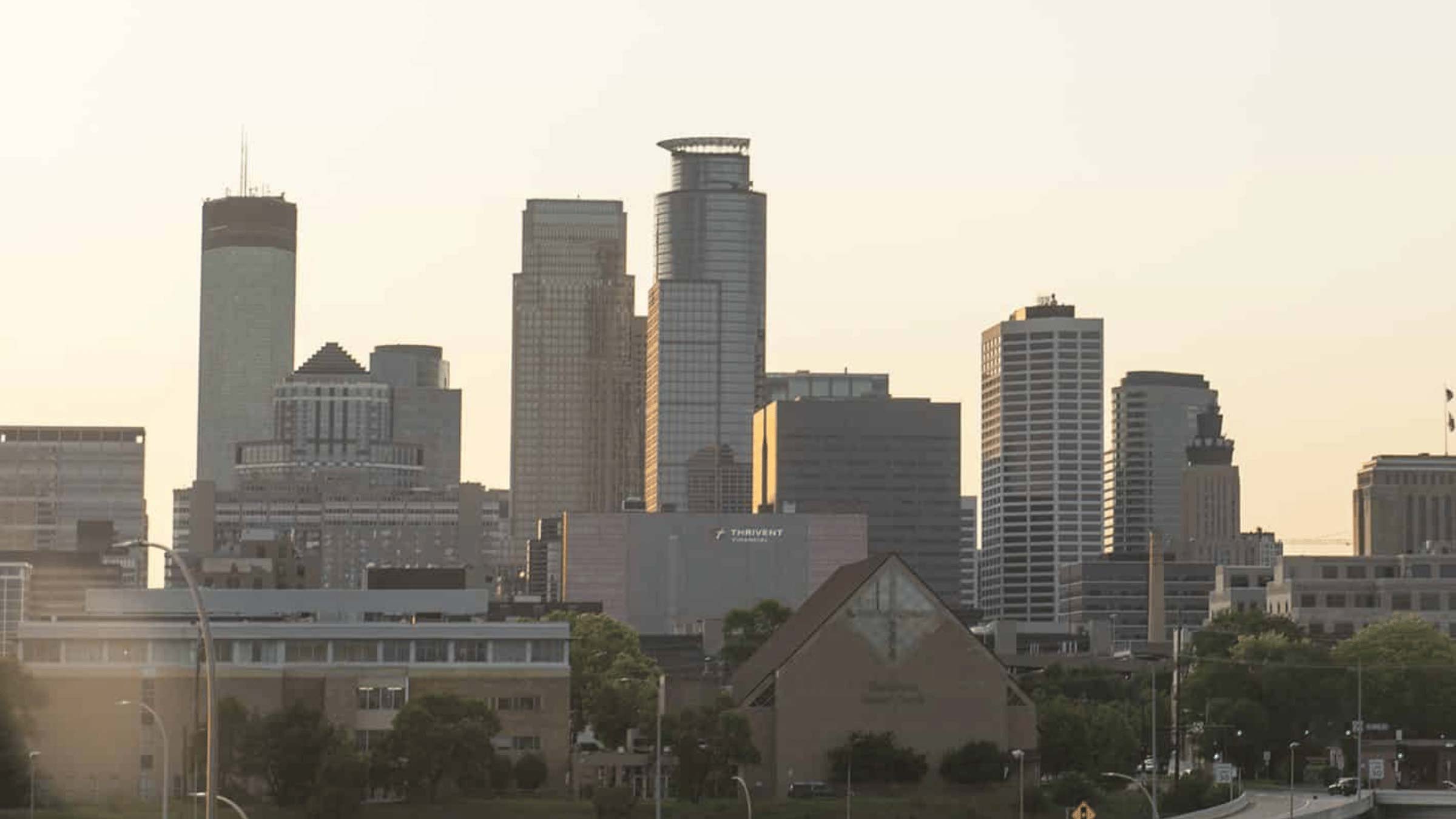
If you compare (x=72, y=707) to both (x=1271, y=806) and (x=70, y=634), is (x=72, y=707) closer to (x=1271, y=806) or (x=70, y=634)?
(x=70, y=634)

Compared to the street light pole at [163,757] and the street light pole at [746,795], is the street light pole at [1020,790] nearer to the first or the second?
the street light pole at [746,795]

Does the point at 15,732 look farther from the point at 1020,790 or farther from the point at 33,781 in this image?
the point at 1020,790

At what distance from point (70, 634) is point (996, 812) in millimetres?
57465

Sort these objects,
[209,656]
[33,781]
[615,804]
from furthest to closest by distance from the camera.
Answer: [615,804] < [33,781] < [209,656]

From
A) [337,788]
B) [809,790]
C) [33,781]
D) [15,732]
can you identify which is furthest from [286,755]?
[809,790]

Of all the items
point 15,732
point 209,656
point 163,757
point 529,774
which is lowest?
point 529,774

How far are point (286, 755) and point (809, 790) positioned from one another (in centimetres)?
3623

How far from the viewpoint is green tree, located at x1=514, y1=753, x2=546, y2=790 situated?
193000 millimetres

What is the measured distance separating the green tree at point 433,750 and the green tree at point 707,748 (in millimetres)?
11467

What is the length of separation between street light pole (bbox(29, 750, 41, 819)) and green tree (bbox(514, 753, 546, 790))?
33.6 metres

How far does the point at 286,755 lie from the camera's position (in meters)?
174

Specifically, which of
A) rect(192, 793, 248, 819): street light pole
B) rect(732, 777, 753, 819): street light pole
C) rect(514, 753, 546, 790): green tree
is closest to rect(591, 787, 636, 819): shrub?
rect(732, 777, 753, 819): street light pole

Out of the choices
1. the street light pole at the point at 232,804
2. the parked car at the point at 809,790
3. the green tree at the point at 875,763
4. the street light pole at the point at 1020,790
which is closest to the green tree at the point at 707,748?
the parked car at the point at 809,790

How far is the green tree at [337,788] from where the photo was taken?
557ft
